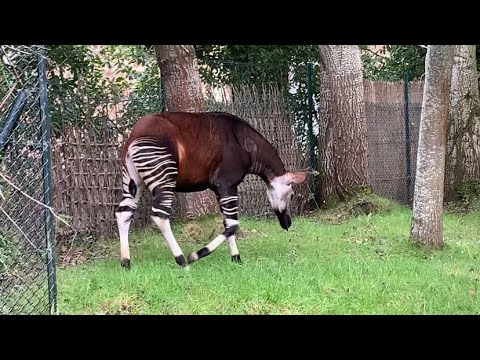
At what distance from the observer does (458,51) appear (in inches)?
350

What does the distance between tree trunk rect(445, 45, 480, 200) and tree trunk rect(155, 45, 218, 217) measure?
3947mm

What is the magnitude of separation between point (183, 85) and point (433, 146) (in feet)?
9.22

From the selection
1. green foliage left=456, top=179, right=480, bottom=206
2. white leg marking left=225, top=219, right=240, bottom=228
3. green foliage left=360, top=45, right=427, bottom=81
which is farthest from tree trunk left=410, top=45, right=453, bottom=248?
green foliage left=360, top=45, right=427, bottom=81

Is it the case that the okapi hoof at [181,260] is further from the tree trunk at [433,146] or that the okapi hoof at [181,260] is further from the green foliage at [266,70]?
the green foliage at [266,70]

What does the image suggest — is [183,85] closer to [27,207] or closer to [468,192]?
[27,207]

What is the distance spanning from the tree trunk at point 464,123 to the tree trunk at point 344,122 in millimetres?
1354

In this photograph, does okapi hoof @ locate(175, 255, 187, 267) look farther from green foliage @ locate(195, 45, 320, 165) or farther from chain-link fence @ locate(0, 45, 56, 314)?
green foliage @ locate(195, 45, 320, 165)

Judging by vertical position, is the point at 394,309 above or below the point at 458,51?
below

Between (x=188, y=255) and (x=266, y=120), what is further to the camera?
(x=266, y=120)

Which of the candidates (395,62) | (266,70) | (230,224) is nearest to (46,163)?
(230,224)

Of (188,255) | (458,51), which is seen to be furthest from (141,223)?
(458,51)

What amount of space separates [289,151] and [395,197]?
1.96m
